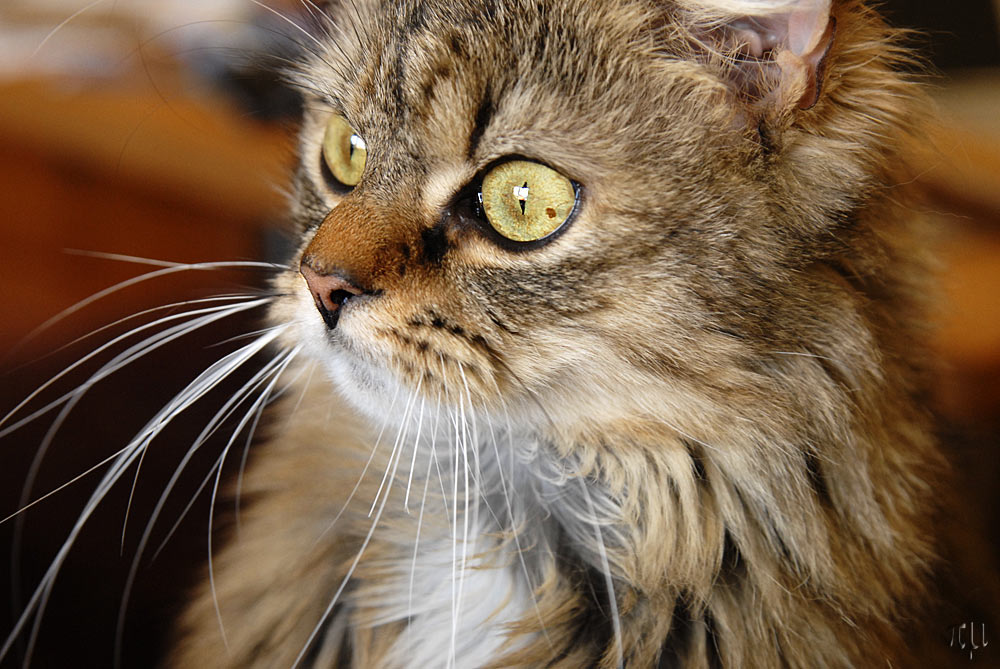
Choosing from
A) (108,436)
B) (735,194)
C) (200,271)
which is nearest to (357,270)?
(735,194)

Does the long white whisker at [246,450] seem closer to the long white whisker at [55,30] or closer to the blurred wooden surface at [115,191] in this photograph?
the blurred wooden surface at [115,191]

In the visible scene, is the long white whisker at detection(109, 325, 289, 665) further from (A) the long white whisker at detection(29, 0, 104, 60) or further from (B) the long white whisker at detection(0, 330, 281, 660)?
(A) the long white whisker at detection(29, 0, 104, 60)

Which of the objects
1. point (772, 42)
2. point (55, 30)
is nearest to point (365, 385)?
point (772, 42)

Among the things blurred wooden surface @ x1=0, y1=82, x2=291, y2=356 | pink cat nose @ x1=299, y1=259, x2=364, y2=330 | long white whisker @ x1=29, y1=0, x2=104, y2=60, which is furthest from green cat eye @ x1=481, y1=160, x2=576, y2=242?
long white whisker @ x1=29, y1=0, x2=104, y2=60

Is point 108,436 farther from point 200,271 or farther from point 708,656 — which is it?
point 708,656

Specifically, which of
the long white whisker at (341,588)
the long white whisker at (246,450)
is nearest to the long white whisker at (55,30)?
the long white whisker at (246,450)

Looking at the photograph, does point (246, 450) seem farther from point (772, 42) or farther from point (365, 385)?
point (772, 42)

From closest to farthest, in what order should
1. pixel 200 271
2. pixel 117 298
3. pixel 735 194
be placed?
1. pixel 735 194
2. pixel 117 298
3. pixel 200 271
